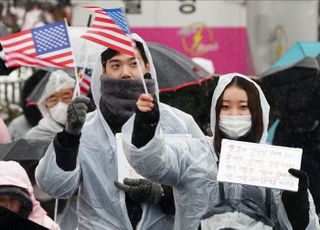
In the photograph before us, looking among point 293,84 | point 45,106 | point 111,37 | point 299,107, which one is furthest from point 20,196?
point 293,84

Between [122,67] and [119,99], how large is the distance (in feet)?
0.61

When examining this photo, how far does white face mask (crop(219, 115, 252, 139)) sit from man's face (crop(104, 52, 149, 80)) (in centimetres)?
72

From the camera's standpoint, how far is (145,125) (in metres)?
6.46

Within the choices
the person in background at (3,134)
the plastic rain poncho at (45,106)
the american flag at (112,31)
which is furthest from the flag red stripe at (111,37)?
the plastic rain poncho at (45,106)

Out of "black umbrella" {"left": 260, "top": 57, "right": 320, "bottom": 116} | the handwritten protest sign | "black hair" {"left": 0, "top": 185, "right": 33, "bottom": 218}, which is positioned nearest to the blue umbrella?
"black umbrella" {"left": 260, "top": 57, "right": 320, "bottom": 116}

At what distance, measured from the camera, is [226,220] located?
657 cm

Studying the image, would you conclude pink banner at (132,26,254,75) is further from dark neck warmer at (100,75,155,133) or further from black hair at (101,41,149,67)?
dark neck warmer at (100,75,155,133)

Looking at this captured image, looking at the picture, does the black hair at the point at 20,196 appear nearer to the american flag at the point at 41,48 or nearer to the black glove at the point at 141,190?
the black glove at the point at 141,190

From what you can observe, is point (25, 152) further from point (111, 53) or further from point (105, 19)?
point (105, 19)

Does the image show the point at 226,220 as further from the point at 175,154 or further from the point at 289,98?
the point at 289,98

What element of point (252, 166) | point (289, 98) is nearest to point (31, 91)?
point (289, 98)

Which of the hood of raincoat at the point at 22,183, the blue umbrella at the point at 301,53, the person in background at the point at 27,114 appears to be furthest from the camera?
the person in background at the point at 27,114

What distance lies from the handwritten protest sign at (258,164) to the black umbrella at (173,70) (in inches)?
152

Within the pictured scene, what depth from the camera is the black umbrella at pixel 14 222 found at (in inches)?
243
